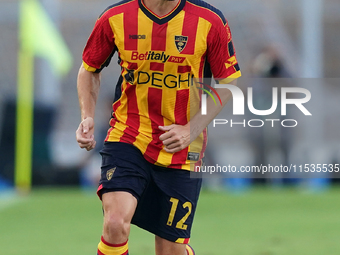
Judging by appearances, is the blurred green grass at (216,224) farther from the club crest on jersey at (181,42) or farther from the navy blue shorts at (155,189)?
the club crest on jersey at (181,42)

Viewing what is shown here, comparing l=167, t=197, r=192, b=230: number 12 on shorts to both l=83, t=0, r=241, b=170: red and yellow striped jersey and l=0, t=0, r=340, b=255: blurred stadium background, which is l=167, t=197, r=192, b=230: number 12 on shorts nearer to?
l=83, t=0, r=241, b=170: red and yellow striped jersey

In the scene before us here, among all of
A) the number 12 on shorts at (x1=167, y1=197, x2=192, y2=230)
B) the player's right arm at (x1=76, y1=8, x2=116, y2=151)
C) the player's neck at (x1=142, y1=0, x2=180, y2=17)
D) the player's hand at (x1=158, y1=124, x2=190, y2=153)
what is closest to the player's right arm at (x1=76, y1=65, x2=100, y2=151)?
the player's right arm at (x1=76, y1=8, x2=116, y2=151)

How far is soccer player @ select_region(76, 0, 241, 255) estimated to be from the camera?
3.79 metres

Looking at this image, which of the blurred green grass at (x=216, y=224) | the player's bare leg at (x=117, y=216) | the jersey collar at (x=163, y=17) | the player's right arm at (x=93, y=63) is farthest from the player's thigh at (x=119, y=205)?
the blurred green grass at (x=216, y=224)

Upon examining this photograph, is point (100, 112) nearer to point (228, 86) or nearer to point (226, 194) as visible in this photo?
point (226, 194)

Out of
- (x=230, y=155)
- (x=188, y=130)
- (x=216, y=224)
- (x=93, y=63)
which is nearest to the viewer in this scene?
(x=188, y=130)

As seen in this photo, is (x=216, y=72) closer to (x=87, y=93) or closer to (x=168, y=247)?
(x=87, y=93)

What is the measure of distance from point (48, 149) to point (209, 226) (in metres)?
4.19

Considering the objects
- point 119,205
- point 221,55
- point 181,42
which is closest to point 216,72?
point 221,55

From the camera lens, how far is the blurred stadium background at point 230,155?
6.20m

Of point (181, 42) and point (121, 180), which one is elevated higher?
point (181, 42)

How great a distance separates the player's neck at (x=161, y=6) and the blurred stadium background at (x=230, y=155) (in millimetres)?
2371

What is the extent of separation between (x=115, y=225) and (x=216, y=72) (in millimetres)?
1101

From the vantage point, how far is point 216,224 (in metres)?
7.04
